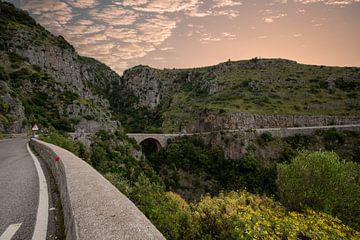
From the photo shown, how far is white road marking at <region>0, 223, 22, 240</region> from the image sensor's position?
11.3 feet

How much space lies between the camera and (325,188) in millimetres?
14797

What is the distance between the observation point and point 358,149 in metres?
43.8

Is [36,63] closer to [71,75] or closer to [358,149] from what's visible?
[71,75]

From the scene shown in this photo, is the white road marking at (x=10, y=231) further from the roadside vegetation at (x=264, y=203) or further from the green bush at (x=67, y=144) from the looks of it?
the green bush at (x=67, y=144)

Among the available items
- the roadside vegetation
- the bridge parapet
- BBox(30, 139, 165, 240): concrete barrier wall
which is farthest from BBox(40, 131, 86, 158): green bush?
the bridge parapet

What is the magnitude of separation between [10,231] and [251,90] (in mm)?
82701

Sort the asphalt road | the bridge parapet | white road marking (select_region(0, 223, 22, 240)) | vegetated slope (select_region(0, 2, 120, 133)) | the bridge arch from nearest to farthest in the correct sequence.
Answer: white road marking (select_region(0, 223, 22, 240)) < the asphalt road < vegetated slope (select_region(0, 2, 120, 133)) < the bridge parapet < the bridge arch

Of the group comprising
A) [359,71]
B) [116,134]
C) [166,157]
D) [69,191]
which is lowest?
[166,157]

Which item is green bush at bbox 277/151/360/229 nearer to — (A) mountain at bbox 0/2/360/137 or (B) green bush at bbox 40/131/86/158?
(B) green bush at bbox 40/131/86/158

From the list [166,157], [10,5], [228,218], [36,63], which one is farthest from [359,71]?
[10,5]

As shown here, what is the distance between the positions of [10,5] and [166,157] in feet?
321

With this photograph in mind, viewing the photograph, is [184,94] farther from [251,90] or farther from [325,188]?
[325,188]

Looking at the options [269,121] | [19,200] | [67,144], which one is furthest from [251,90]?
[19,200]

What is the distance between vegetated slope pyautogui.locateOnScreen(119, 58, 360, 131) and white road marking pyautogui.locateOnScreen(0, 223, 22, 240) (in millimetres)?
58989
